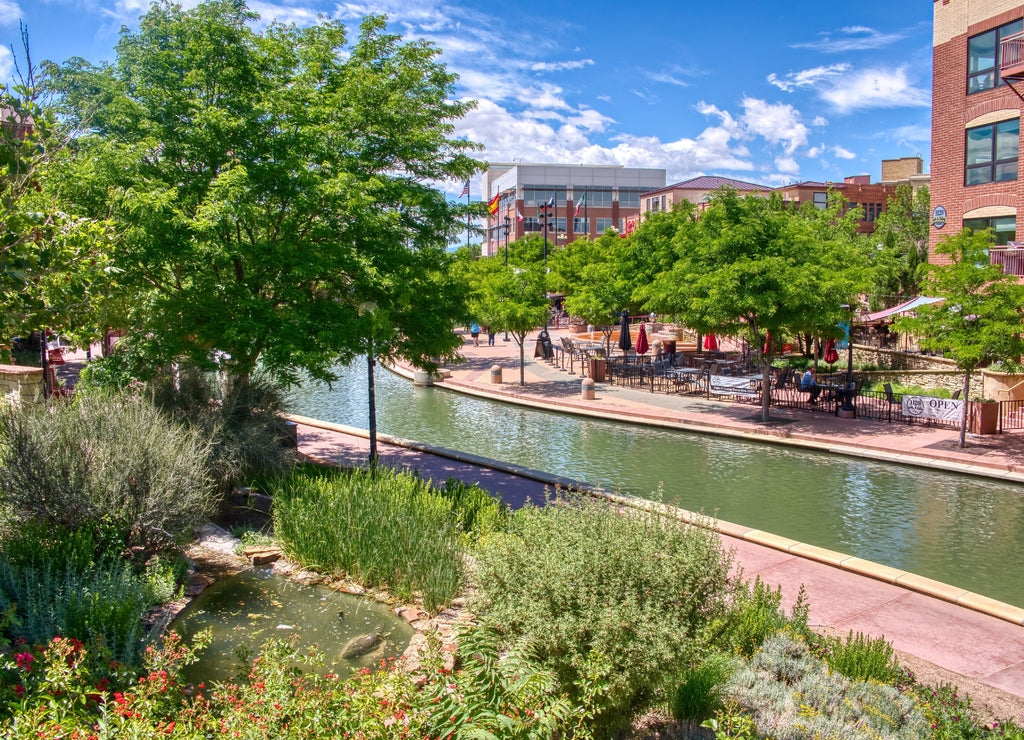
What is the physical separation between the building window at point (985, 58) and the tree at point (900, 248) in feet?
22.6

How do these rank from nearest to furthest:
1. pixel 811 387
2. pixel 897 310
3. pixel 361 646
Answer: pixel 361 646 → pixel 811 387 → pixel 897 310

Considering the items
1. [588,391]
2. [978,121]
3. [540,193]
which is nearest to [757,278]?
[588,391]

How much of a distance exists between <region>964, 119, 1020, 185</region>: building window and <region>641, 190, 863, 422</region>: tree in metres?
6.68

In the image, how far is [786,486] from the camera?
15266 millimetres

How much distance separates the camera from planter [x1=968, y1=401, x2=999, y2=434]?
61.7 ft

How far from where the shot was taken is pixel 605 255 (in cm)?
3919

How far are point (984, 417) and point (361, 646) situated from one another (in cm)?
1747

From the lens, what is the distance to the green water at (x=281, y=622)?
6.97 metres

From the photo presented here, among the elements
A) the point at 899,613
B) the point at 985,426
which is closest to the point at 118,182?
the point at 899,613

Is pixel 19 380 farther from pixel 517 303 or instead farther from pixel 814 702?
pixel 517 303

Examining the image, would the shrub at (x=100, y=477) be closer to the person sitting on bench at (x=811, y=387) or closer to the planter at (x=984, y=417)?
the planter at (x=984, y=417)

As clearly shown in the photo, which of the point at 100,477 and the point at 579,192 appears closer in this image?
the point at 100,477

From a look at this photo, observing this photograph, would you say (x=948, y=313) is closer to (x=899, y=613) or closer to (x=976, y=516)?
(x=976, y=516)

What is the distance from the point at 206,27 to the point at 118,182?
9.45ft
